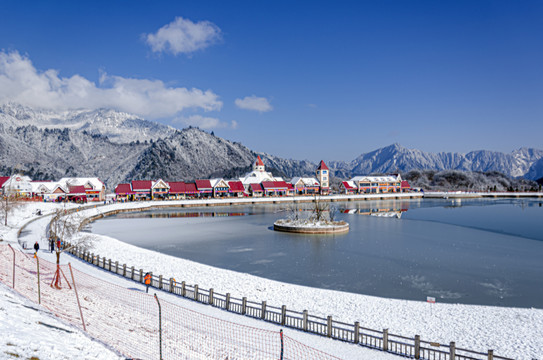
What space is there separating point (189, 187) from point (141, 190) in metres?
15.6

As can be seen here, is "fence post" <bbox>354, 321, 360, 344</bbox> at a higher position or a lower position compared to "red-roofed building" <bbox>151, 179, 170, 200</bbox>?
lower

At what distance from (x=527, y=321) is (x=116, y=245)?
38.6 m

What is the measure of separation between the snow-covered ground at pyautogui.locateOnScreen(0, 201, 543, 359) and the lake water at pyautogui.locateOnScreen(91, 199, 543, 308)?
8.39 ft

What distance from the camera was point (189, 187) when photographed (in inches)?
4843

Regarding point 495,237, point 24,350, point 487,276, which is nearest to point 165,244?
point 487,276

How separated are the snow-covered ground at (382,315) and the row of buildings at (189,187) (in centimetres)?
7829

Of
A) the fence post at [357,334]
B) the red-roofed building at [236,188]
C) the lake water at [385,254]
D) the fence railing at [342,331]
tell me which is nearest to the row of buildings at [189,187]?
the red-roofed building at [236,188]

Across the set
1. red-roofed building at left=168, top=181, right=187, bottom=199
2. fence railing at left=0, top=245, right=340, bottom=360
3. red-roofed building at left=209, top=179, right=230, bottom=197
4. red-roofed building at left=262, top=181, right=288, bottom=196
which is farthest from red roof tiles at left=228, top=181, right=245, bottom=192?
fence railing at left=0, top=245, right=340, bottom=360

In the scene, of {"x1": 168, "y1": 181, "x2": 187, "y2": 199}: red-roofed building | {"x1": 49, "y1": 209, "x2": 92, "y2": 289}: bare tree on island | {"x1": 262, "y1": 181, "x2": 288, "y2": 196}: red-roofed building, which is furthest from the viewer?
{"x1": 262, "y1": 181, "x2": 288, "y2": 196}: red-roofed building

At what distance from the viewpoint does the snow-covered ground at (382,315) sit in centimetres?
1761

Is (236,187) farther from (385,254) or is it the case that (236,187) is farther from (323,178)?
(385,254)

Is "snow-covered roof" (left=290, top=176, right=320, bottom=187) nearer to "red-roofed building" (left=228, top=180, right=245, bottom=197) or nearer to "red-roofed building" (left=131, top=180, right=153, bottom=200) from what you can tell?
"red-roofed building" (left=228, top=180, right=245, bottom=197)

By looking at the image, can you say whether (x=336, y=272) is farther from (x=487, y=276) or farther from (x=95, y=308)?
(x=95, y=308)

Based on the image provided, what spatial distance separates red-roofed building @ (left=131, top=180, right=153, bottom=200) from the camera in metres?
115
